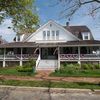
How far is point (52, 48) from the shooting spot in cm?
4200

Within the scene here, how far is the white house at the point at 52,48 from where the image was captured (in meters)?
37.4

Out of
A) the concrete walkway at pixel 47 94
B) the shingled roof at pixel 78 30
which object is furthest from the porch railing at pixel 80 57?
the concrete walkway at pixel 47 94

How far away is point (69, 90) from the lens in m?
14.2

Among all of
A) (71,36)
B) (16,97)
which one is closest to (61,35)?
(71,36)

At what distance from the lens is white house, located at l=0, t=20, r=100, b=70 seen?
37.4 meters


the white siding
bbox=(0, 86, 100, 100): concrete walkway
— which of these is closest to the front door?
the white siding

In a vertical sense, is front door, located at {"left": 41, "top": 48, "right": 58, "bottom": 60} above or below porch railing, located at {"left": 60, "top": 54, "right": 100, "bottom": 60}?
above

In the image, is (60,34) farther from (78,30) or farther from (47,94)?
(47,94)

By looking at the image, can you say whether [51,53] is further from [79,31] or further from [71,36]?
[79,31]

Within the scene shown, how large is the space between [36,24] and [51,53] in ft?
51.9

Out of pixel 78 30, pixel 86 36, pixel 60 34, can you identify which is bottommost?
pixel 86 36

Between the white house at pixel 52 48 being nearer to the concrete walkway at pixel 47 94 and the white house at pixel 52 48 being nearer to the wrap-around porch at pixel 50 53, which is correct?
the wrap-around porch at pixel 50 53

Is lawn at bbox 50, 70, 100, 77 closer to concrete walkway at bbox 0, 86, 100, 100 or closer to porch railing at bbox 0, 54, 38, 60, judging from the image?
concrete walkway at bbox 0, 86, 100, 100

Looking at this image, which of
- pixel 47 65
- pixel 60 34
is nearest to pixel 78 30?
pixel 60 34
